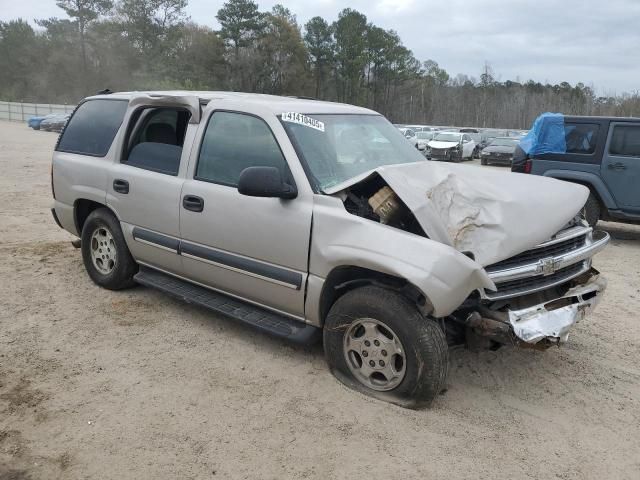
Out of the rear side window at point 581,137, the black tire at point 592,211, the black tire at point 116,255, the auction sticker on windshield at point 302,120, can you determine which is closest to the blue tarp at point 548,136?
the rear side window at point 581,137

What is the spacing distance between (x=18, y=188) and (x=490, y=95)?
65.7 metres

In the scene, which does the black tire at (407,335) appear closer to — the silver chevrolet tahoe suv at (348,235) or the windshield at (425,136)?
the silver chevrolet tahoe suv at (348,235)

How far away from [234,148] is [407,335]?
195cm

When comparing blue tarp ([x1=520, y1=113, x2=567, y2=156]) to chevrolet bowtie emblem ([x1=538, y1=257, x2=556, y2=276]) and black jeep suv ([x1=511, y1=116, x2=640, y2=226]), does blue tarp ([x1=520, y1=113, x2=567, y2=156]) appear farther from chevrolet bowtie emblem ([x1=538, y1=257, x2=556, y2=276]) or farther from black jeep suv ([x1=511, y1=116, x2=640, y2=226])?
chevrolet bowtie emblem ([x1=538, y1=257, x2=556, y2=276])

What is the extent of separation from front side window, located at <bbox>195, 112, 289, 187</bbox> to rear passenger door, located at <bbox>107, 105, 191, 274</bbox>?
0.83 ft

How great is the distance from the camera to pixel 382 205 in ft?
11.1

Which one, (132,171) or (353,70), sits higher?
(353,70)

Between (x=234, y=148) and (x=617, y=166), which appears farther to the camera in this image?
(x=617, y=166)

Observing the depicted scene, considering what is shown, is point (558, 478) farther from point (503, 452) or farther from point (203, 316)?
point (203, 316)

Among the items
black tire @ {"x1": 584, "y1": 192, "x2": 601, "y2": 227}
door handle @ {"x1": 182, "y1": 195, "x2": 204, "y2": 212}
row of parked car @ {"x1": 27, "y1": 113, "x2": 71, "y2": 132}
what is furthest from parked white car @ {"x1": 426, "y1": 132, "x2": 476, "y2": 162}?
row of parked car @ {"x1": 27, "y1": 113, "x2": 71, "y2": 132}

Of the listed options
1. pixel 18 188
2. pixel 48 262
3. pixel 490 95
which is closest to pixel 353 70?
pixel 490 95

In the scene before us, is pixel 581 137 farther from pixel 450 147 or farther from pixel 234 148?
pixel 450 147

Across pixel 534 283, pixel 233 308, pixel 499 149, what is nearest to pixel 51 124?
→ pixel 499 149

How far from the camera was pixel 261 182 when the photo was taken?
11.4 ft
